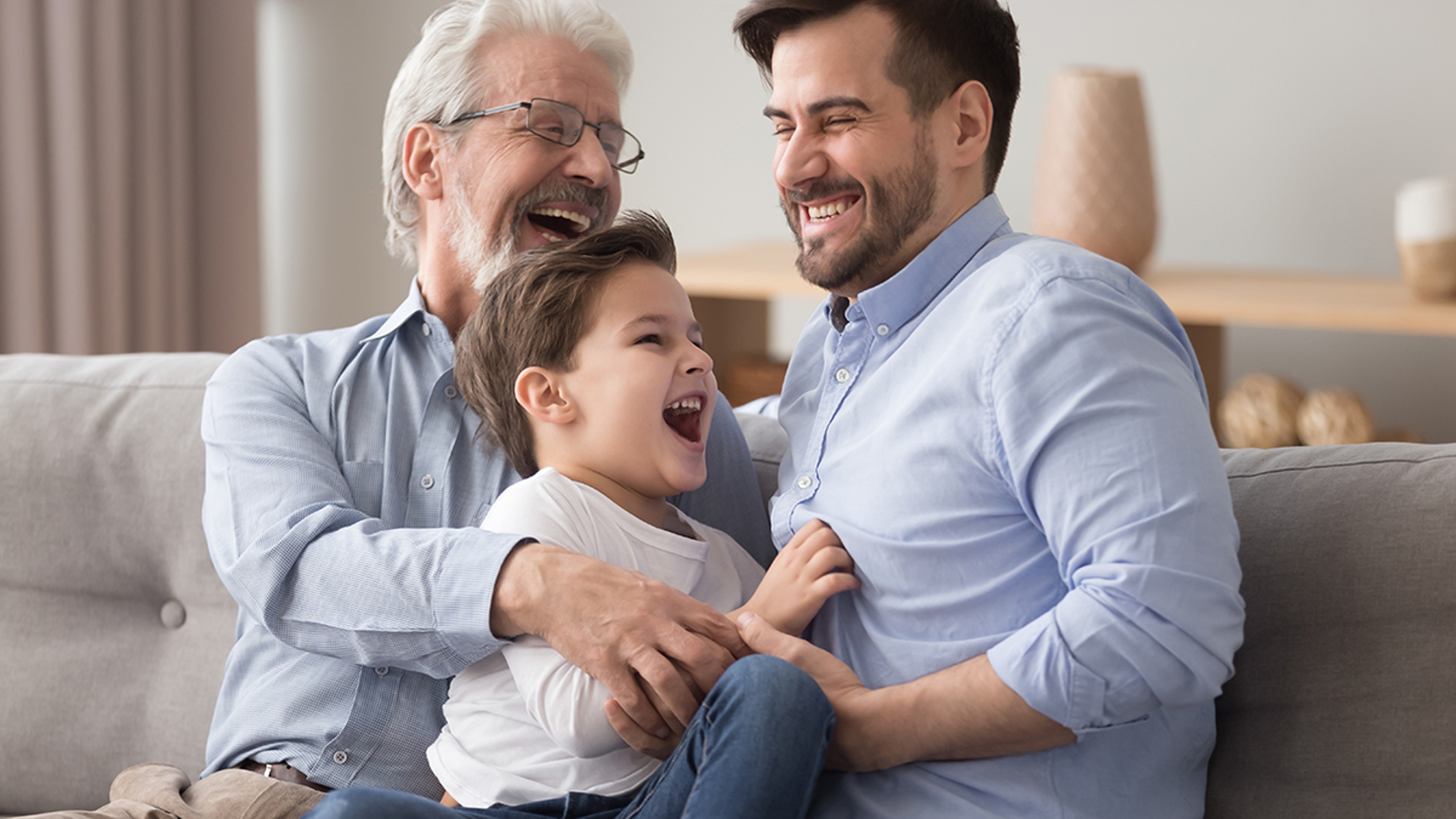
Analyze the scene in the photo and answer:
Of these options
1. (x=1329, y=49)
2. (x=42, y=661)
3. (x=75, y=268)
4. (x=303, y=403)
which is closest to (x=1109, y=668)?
(x=303, y=403)

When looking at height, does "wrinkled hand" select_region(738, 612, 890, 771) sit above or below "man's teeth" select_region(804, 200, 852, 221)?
below

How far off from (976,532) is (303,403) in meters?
0.88

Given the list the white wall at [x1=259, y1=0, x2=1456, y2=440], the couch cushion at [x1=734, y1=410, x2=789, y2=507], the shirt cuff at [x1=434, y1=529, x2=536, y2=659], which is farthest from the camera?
the white wall at [x1=259, y1=0, x2=1456, y2=440]

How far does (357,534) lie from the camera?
138 cm

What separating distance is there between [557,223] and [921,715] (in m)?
0.93

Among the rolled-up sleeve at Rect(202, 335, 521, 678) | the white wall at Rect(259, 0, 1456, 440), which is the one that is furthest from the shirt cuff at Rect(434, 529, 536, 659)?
the white wall at Rect(259, 0, 1456, 440)

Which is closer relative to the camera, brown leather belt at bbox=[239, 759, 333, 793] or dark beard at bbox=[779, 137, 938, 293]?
dark beard at bbox=[779, 137, 938, 293]

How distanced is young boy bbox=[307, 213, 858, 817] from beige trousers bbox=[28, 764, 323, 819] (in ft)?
0.56

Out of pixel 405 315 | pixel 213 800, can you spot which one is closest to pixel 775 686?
pixel 213 800

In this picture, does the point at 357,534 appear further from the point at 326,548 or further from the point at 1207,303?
the point at 1207,303

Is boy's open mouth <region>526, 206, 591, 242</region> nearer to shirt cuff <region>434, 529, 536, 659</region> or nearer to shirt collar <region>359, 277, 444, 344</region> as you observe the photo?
shirt collar <region>359, 277, 444, 344</region>

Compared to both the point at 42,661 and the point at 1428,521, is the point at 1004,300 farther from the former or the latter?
the point at 42,661

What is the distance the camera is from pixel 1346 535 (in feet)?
4.17

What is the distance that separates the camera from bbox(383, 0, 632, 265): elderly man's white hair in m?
1.74
